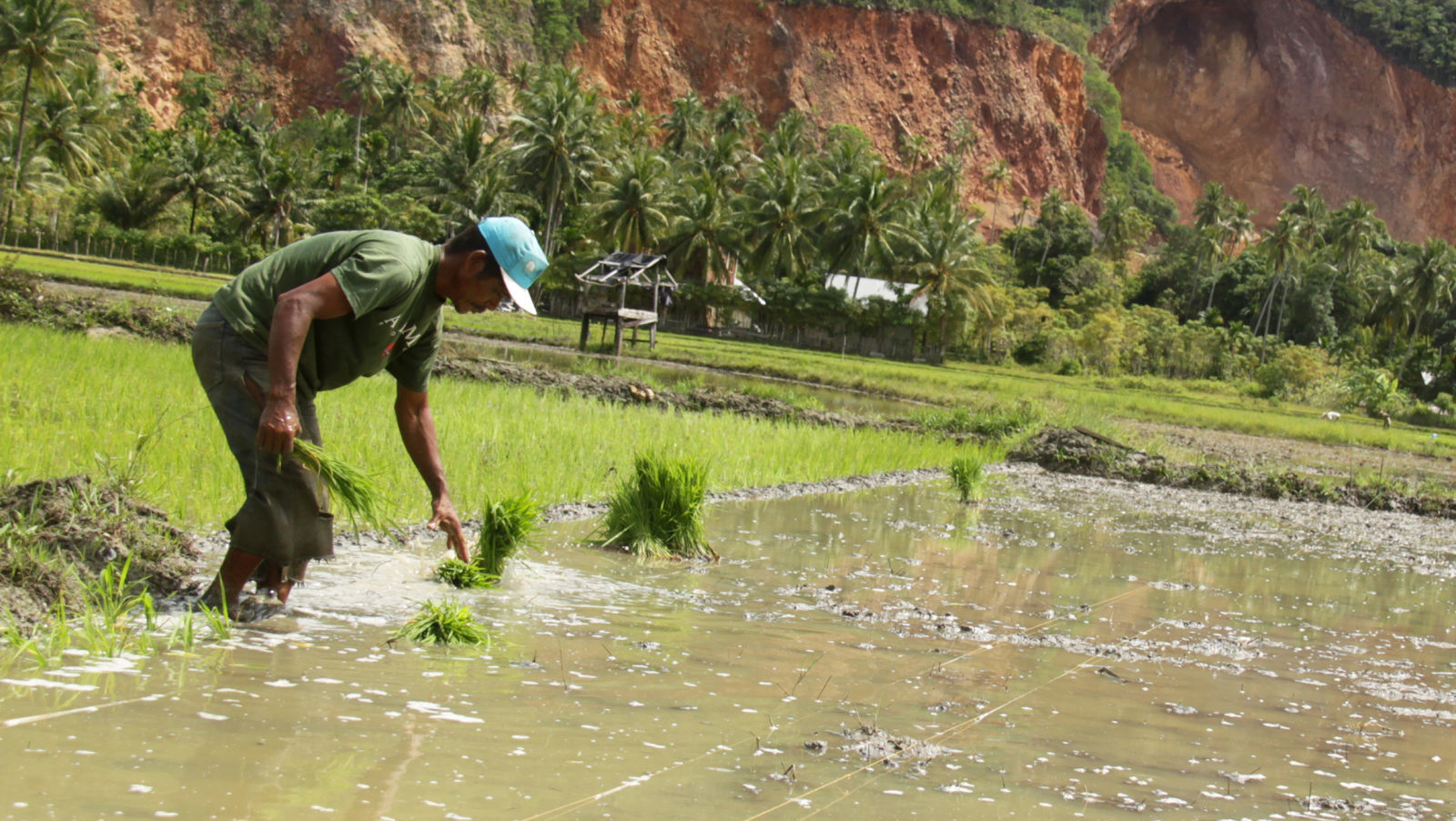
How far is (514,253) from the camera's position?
3.63 metres

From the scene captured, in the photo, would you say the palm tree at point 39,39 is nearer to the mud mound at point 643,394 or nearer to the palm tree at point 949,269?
the palm tree at point 949,269

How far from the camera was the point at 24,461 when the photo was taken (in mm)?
5461

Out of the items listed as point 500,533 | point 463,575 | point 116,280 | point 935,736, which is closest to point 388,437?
point 500,533

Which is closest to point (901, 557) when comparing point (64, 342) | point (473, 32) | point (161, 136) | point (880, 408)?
point (64, 342)

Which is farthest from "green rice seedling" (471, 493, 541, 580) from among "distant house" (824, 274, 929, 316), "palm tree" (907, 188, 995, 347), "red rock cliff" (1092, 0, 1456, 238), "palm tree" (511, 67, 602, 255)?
"red rock cliff" (1092, 0, 1456, 238)

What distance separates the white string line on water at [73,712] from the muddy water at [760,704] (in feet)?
0.05

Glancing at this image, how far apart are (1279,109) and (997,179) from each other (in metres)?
32.5

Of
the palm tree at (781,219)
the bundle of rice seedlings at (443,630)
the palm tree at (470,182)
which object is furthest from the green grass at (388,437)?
the palm tree at (470,182)

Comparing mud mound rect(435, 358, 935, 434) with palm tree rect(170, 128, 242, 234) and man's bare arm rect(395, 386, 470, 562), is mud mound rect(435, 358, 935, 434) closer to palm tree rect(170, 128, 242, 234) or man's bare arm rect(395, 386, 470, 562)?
man's bare arm rect(395, 386, 470, 562)

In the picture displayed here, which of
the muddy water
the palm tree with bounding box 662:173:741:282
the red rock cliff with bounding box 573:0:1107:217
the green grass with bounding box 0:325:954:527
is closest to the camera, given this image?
the muddy water

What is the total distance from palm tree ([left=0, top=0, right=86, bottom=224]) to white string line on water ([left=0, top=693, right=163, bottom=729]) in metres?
47.2

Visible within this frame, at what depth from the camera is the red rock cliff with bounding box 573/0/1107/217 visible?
3327 inches

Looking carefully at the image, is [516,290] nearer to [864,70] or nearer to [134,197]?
[134,197]

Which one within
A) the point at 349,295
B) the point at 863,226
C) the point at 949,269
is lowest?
the point at 349,295
